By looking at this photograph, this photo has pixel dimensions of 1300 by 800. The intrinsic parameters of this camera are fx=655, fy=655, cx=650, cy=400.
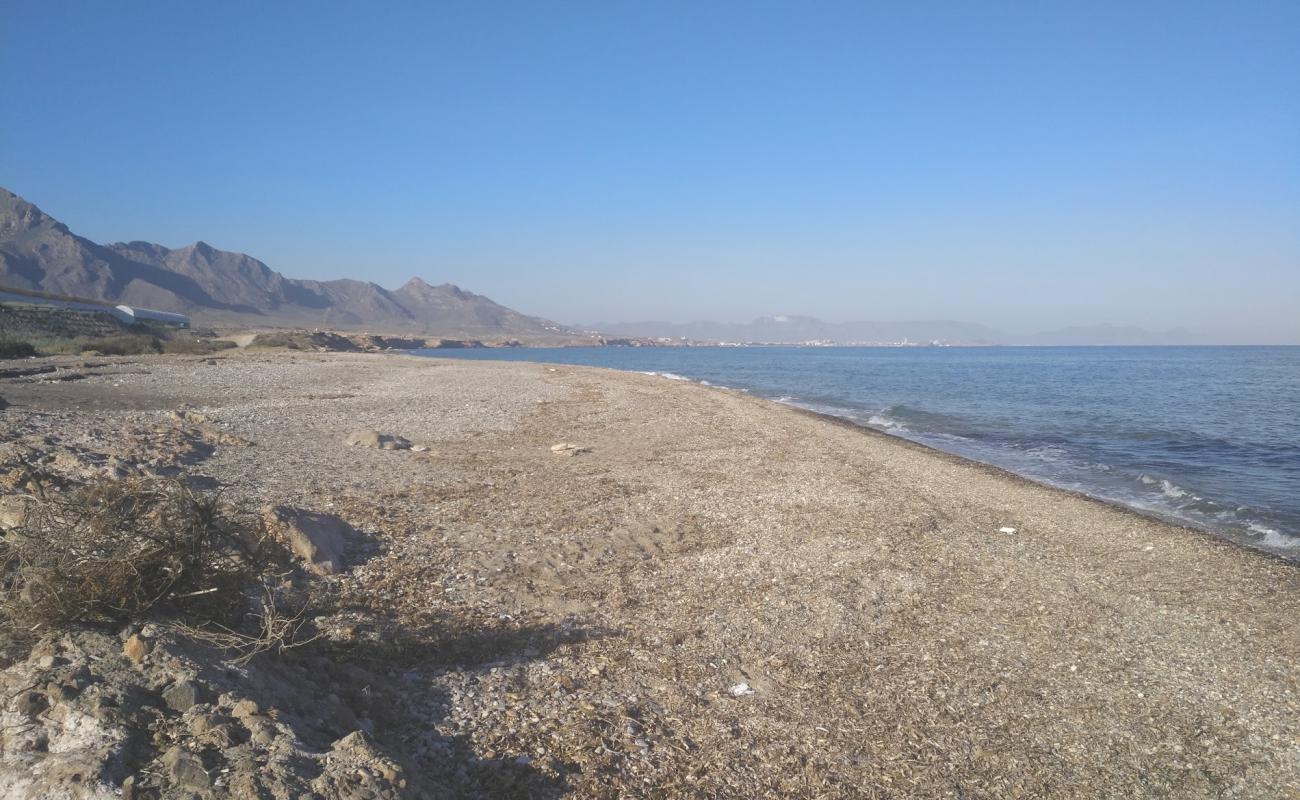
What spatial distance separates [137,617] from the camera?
382 cm

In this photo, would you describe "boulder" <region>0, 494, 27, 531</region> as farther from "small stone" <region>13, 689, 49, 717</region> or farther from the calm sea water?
the calm sea water

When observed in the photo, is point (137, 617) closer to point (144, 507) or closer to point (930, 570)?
point (144, 507)

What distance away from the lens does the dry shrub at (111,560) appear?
3574 millimetres

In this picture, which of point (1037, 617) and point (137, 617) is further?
point (1037, 617)

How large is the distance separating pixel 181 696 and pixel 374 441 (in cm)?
1022

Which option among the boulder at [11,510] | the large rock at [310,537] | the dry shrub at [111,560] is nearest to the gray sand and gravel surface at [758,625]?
the large rock at [310,537]

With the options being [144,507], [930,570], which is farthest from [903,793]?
[144,507]

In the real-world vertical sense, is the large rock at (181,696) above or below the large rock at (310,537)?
above

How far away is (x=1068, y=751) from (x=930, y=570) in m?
3.53

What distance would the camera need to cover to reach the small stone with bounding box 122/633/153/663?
349cm

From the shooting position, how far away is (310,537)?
6.70 m

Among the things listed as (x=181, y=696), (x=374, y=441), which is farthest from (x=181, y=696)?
(x=374, y=441)

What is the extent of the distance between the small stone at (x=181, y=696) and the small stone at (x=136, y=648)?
30cm

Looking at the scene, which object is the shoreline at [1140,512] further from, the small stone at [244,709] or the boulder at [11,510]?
the boulder at [11,510]
